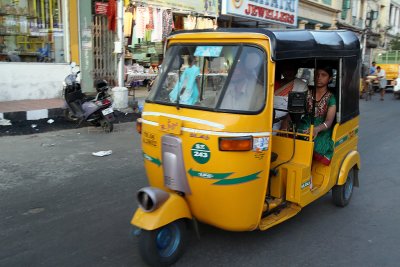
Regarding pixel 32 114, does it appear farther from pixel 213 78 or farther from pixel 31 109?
pixel 213 78

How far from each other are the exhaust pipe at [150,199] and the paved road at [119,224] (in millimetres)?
533

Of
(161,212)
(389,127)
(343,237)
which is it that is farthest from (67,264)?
(389,127)

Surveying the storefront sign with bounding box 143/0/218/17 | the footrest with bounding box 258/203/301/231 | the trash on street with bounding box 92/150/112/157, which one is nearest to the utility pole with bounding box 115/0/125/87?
the storefront sign with bounding box 143/0/218/17

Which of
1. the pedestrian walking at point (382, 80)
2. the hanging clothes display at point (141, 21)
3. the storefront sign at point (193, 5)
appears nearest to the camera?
the hanging clothes display at point (141, 21)

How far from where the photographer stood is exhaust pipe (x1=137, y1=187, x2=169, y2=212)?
9.63 ft

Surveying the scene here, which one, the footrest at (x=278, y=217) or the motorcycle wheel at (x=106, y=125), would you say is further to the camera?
the motorcycle wheel at (x=106, y=125)

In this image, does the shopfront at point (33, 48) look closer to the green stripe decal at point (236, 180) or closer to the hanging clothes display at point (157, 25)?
the hanging clothes display at point (157, 25)

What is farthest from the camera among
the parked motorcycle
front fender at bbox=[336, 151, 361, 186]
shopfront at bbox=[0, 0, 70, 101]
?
shopfront at bbox=[0, 0, 70, 101]

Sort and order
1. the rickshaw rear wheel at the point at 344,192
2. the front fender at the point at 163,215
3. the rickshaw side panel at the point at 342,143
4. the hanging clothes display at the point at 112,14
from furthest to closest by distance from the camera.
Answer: the hanging clothes display at the point at 112,14
the rickshaw rear wheel at the point at 344,192
the rickshaw side panel at the point at 342,143
the front fender at the point at 163,215

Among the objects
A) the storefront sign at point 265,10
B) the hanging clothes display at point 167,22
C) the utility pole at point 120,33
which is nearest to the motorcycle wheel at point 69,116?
the utility pole at point 120,33

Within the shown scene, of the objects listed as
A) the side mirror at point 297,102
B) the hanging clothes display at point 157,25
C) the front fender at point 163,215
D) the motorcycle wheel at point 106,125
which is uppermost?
the hanging clothes display at point 157,25

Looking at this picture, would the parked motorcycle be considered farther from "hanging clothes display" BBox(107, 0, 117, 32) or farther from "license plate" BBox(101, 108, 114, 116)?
"hanging clothes display" BBox(107, 0, 117, 32)

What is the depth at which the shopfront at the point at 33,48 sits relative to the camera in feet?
32.3

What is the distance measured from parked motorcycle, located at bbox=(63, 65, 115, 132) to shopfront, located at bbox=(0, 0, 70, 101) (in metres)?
2.21
